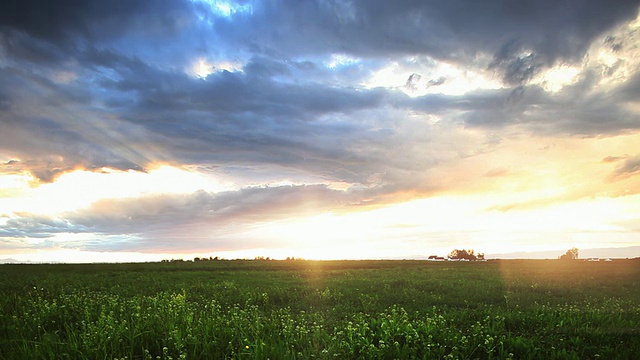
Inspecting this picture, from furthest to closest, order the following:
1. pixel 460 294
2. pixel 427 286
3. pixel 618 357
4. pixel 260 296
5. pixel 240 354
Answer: pixel 427 286
pixel 460 294
pixel 260 296
pixel 618 357
pixel 240 354

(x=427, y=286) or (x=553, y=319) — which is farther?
(x=427, y=286)

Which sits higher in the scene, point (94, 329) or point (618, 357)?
point (94, 329)

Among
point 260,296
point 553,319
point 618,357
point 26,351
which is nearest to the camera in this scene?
point 26,351

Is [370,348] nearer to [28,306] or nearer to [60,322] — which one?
[60,322]

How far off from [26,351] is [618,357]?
493 inches

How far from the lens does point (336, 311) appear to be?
643 inches

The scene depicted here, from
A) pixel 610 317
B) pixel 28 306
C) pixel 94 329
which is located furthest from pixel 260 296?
pixel 610 317

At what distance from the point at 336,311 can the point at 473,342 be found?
7.85 meters

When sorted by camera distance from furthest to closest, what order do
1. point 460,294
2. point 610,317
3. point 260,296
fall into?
point 460,294 → point 260,296 → point 610,317

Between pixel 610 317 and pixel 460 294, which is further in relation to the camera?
pixel 460 294

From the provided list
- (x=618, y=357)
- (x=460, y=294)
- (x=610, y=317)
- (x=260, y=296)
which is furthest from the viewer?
(x=460, y=294)

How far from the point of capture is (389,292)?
22.1 m

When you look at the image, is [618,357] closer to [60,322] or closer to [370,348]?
[370,348]

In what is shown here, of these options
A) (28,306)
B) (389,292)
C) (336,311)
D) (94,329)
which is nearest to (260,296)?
(336,311)
